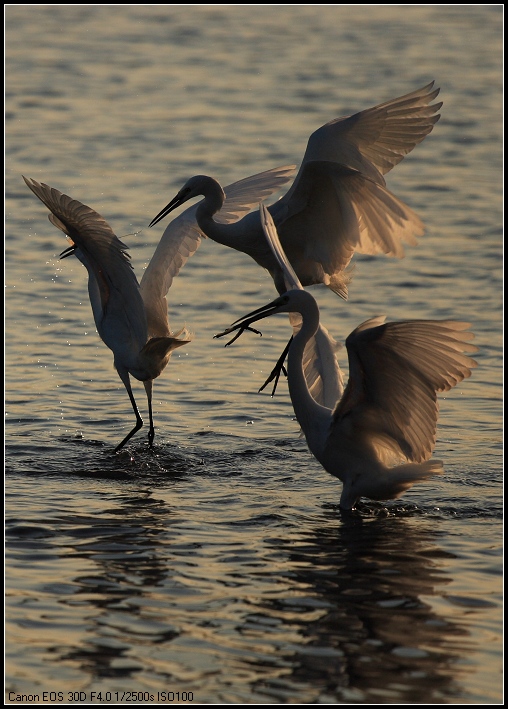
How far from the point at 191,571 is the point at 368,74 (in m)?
18.0


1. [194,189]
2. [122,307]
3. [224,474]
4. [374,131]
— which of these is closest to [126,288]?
[122,307]

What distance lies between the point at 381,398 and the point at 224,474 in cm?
170

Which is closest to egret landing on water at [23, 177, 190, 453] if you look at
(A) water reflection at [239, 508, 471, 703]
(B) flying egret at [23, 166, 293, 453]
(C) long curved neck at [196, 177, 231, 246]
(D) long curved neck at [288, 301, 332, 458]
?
(B) flying egret at [23, 166, 293, 453]

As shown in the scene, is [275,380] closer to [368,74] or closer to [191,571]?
[191,571]

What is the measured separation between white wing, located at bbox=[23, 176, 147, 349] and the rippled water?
933 millimetres

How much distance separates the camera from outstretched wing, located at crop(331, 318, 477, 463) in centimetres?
736

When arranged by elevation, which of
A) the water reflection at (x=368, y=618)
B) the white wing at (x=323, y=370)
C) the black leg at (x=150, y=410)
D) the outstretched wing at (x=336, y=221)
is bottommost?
the water reflection at (x=368, y=618)

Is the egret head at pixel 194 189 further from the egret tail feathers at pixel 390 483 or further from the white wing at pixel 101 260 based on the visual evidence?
the egret tail feathers at pixel 390 483

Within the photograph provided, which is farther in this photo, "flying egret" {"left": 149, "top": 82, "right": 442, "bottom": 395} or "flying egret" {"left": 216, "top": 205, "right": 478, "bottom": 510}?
"flying egret" {"left": 149, "top": 82, "right": 442, "bottom": 395}

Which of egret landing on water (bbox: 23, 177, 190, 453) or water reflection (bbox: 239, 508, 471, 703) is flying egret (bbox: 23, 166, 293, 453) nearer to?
egret landing on water (bbox: 23, 177, 190, 453)

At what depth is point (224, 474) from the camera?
910cm

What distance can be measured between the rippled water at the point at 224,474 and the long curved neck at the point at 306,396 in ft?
1.64

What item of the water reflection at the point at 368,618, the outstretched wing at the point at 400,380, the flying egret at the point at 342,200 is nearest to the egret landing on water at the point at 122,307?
the flying egret at the point at 342,200

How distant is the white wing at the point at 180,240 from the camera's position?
10.1 m
